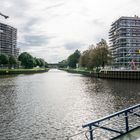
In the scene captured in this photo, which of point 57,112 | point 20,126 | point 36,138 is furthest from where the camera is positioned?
point 57,112

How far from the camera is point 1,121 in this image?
31.3 metres

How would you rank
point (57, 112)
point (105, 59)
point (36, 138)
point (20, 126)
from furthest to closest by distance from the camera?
point (105, 59) < point (57, 112) < point (20, 126) < point (36, 138)

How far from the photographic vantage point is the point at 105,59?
142750 mm

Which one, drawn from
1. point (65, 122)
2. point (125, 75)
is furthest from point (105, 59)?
point (65, 122)

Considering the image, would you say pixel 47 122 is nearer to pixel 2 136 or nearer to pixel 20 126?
pixel 20 126

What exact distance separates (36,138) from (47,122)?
6.31 meters

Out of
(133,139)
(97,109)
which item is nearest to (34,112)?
(97,109)

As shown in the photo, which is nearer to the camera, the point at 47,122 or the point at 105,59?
the point at 47,122

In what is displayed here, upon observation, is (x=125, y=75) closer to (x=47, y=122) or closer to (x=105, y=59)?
(x=105, y=59)

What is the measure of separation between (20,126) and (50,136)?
4927 mm

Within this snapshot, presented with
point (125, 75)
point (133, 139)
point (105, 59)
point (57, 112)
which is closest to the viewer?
point (133, 139)

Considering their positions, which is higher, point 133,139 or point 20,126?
point 133,139

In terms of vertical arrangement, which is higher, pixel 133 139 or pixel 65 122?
pixel 133 139

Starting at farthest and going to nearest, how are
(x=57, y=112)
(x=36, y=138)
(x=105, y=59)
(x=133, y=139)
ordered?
(x=105, y=59) < (x=57, y=112) < (x=36, y=138) < (x=133, y=139)
